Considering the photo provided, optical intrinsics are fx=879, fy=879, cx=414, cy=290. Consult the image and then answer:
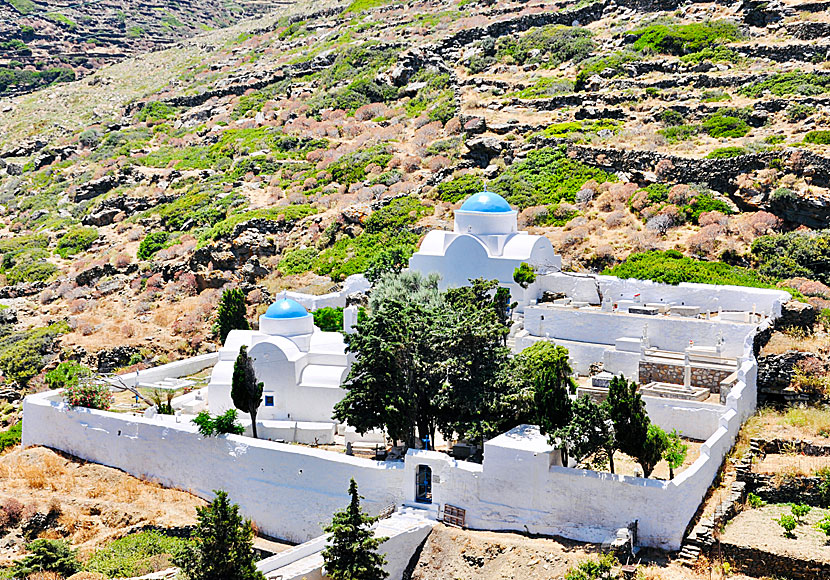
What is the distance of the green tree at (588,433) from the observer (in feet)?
63.8

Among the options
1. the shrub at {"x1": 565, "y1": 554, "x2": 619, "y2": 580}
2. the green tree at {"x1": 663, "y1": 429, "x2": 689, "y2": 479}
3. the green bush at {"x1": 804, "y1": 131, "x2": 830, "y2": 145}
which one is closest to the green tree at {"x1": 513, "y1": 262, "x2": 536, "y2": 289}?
the green tree at {"x1": 663, "y1": 429, "x2": 689, "y2": 479}

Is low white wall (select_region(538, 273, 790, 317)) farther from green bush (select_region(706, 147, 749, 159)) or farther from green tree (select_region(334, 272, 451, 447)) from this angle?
green bush (select_region(706, 147, 749, 159))

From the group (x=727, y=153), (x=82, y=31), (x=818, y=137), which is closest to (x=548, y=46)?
(x=727, y=153)

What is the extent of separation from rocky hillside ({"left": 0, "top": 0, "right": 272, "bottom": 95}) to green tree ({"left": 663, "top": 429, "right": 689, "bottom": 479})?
93391mm

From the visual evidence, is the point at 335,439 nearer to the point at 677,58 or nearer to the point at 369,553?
the point at 369,553

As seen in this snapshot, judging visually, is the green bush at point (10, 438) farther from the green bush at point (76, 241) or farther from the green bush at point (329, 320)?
the green bush at point (76, 241)

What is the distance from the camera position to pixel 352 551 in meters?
18.2

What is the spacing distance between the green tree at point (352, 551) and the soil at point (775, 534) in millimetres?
7240

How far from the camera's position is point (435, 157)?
1981 inches

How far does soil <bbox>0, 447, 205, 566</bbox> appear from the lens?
76.2ft

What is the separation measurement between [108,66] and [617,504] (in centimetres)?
9703

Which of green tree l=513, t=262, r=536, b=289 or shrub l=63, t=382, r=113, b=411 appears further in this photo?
green tree l=513, t=262, r=536, b=289

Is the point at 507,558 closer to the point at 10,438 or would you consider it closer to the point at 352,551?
the point at 352,551

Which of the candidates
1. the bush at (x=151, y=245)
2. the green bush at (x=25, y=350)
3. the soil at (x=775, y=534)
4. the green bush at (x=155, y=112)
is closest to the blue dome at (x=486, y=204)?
the soil at (x=775, y=534)
